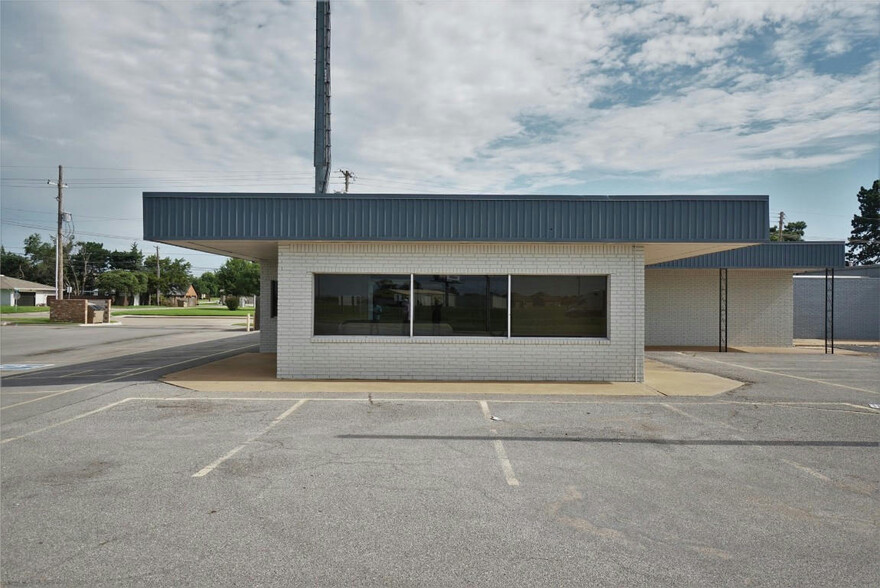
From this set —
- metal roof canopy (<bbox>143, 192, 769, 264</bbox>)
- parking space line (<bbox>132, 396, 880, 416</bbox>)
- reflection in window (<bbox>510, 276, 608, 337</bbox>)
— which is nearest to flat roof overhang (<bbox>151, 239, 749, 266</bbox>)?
metal roof canopy (<bbox>143, 192, 769, 264</bbox>)

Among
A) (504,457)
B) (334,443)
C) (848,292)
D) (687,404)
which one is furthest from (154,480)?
(848,292)

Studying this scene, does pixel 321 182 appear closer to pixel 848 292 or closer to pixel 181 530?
pixel 181 530

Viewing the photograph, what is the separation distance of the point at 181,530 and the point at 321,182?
15405mm

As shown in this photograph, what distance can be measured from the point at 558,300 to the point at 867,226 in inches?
2652

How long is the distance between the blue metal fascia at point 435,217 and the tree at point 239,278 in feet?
242

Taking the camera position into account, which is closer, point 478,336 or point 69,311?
point 478,336

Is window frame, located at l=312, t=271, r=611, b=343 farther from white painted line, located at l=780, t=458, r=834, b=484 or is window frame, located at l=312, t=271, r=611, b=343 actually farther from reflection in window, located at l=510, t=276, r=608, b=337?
white painted line, located at l=780, t=458, r=834, b=484

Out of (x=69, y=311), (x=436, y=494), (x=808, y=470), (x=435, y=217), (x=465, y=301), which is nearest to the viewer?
(x=436, y=494)

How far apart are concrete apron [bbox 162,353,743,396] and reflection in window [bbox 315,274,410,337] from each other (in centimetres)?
121

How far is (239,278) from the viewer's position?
8438 cm

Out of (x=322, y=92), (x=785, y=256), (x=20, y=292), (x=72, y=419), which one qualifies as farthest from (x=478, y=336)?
(x=20, y=292)

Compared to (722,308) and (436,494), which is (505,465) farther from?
(722,308)

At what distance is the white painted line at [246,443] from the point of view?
19.8ft

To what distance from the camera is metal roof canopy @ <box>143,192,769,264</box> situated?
11641mm
